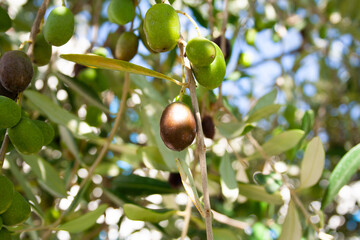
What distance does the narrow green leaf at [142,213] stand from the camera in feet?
3.13

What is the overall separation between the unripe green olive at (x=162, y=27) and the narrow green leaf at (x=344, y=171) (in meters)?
0.61

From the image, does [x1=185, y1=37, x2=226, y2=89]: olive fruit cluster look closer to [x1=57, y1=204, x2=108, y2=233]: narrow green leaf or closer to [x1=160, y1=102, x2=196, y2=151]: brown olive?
[x1=160, y1=102, x2=196, y2=151]: brown olive

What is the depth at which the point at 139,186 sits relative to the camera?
136 centimetres

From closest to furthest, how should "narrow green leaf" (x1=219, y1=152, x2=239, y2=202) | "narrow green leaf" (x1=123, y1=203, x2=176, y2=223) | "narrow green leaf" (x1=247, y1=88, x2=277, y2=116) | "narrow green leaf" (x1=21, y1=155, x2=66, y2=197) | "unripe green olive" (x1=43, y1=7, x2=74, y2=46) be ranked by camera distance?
"unripe green olive" (x1=43, y1=7, x2=74, y2=46) < "narrow green leaf" (x1=123, y1=203, x2=176, y2=223) < "narrow green leaf" (x1=219, y1=152, x2=239, y2=202) < "narrow green leaf" (x1=21, y1=155, x2=66, y2=197) < "narrow green leaf" (x1=247, y1=88, x2=277, y2=116)

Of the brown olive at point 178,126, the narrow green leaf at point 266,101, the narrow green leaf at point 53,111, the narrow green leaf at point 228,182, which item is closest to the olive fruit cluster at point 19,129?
the brown olive at point 178,126

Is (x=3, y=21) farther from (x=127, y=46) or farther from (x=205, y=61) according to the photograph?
(x=205, y=61)

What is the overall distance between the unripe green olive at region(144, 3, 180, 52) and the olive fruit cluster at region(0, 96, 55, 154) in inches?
10.4

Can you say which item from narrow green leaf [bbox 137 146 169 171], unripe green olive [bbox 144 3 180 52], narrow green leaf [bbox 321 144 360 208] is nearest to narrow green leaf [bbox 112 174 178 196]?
narrow green leaf [bbox 137 146 169 171]

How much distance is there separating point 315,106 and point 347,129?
0.24 metres

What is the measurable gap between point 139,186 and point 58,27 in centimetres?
66

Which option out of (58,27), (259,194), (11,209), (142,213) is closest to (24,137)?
(11,209)

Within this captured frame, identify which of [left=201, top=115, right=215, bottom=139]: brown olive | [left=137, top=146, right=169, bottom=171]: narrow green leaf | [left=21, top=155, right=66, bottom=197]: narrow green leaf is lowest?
[left=21, top=155, right=66, bottom=197]: narrow green leaf

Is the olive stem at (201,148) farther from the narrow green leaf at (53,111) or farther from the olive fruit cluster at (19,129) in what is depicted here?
the narrow green leaf at (53,111)

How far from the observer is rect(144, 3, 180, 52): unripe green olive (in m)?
0.73
